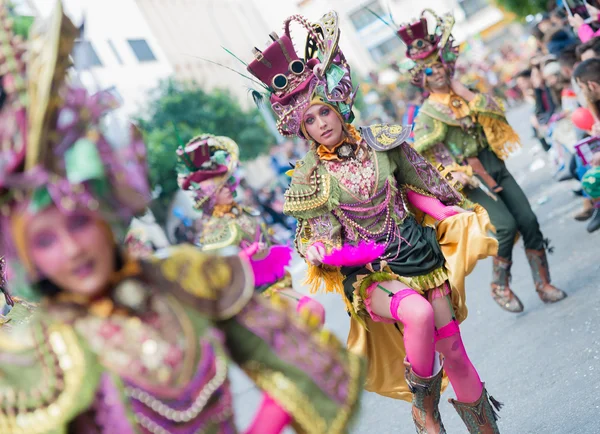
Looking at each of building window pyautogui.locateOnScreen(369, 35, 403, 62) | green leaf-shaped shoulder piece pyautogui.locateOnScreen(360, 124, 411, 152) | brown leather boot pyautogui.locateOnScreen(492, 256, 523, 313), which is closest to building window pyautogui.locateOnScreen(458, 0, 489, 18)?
building window pyautogui.locateOnScreen(369, 35, 403, 62)

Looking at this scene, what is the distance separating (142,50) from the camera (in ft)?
133

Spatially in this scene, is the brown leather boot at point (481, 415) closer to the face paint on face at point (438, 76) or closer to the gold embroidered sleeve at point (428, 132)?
the gold embroidered sleeve at point (428, 132)

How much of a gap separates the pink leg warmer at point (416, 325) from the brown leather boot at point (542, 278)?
269 cm

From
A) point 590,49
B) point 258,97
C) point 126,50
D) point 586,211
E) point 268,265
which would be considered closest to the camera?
point 268,265

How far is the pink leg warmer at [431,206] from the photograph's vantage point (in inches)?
167

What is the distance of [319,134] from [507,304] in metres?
3.16

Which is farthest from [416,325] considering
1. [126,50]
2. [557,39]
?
[126,50]

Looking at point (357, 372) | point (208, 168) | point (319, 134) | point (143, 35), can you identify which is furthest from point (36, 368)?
point (143, 35)

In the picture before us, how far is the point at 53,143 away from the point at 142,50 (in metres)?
40.5

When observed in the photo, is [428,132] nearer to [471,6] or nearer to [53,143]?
[53,143]

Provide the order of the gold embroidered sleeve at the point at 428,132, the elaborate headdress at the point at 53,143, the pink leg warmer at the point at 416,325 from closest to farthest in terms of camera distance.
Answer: the elaborate headdress at the point at 53,143 < the pink leg warmer at the point at 416,325 < the gold embroidered sleeve at the point at 428,132

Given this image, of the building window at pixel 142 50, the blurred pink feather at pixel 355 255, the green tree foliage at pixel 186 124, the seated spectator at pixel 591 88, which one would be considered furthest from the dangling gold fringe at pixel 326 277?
the building window at pixel 142 50

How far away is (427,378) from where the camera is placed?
388cm

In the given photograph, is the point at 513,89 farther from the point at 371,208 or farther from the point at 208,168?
the point at 371,208
